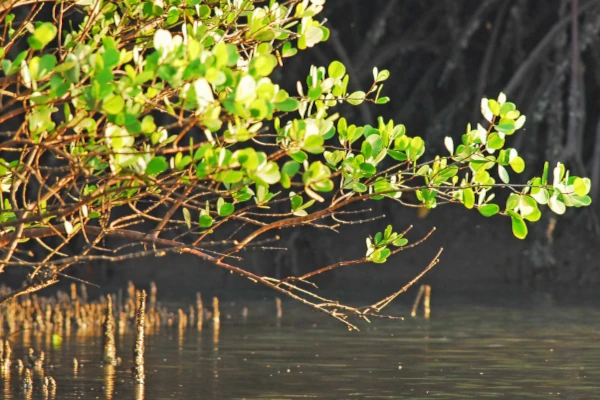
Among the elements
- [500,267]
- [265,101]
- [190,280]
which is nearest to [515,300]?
[500,267]

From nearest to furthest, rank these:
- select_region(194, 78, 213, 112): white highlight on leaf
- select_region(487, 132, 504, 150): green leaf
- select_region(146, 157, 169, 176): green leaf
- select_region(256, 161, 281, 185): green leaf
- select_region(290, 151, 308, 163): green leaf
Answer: select_region(194, 78, 213, 112): white highlight on leaf
select_region(256, 161, 281, 185): green leaf
select_region(146, 157, 169, 176): green leaf
select_region(290, 151, 308, 163): green leaf
select_region(487, 132, 504, 150): green leaf

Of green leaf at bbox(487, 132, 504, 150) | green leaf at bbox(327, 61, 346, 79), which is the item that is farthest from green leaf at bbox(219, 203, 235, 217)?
green leaf at bbox(487, 132, 504, 150)

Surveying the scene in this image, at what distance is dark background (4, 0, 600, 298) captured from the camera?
62.0 feet

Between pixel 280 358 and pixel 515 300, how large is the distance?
6.48m

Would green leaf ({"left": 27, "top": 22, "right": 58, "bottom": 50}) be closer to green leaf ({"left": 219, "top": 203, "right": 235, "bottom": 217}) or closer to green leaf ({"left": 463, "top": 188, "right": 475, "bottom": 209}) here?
green leaf ({"left": 219, "top": 203, "right": 235, "bottom": 217})

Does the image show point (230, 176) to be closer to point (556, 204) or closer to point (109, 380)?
point (556, 204)

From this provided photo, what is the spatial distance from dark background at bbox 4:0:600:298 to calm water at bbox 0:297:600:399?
3.01 metres

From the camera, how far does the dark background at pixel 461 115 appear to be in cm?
1891

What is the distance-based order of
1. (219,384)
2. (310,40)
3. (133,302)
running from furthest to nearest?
(133,302), (219,384), (310,40)

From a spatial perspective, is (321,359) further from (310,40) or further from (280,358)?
(310,40)

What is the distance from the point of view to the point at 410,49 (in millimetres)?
21625

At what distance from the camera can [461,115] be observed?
2086cm

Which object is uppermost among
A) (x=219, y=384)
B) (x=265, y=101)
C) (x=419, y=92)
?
(x=419, y=92)

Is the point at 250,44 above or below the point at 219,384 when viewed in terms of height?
above
